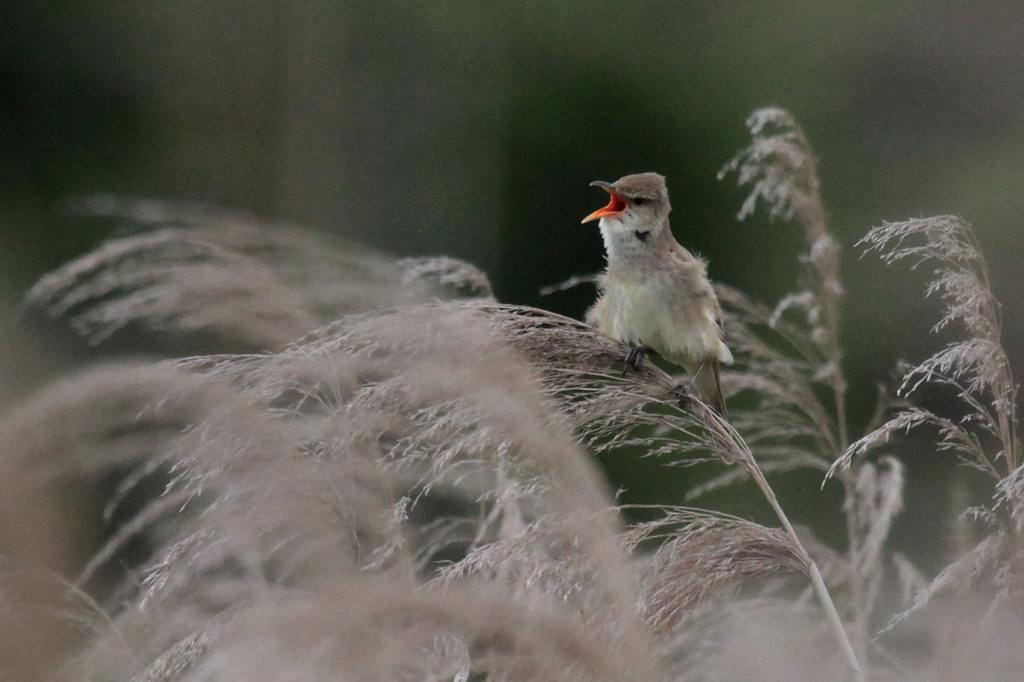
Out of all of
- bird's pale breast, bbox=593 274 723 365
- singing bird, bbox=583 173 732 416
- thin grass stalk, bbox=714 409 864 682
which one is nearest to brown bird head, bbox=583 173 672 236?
singing bird, bbox=583 173 732 416

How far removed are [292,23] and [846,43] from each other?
5.51m

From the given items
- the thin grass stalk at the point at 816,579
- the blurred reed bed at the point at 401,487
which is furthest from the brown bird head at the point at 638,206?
the thin grass stalk at the point at 816,579

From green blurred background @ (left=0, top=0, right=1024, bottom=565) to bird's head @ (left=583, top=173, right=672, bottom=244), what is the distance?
7.92 meters

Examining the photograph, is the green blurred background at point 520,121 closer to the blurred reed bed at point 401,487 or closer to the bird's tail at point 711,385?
the bird's tail at point 711,385

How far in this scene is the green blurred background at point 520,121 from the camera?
42.4 ft

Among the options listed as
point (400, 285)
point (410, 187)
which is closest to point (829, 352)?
point (400, 285)

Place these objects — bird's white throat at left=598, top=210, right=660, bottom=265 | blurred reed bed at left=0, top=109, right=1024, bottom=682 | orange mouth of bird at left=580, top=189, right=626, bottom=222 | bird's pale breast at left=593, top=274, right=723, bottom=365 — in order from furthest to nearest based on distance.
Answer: orange mouth of bird at left=580, top=189, right=626, bottom=222 → bird's white throat at left=598, top=210, right=660, bottom=265 → bird's pale breast at left=593, top=274, right=723, bottom=365 → blurred reed bed at left=0, top=109, right=1024, bottom=682

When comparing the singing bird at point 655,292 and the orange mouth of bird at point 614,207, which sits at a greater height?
the orange mouth of bird at point 614,207

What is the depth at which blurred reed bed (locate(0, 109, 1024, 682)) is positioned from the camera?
1.89m

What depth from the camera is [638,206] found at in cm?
417

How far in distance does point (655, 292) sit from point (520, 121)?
10538 millimetres

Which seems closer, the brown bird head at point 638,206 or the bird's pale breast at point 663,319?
the bird's pale breast at point 663,319

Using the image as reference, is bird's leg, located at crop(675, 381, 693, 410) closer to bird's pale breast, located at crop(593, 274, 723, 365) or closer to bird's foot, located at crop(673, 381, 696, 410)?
bird's foot, located at crop(673, 381, 696, 410)

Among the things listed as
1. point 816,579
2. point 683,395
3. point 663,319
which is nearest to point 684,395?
point 683,395
